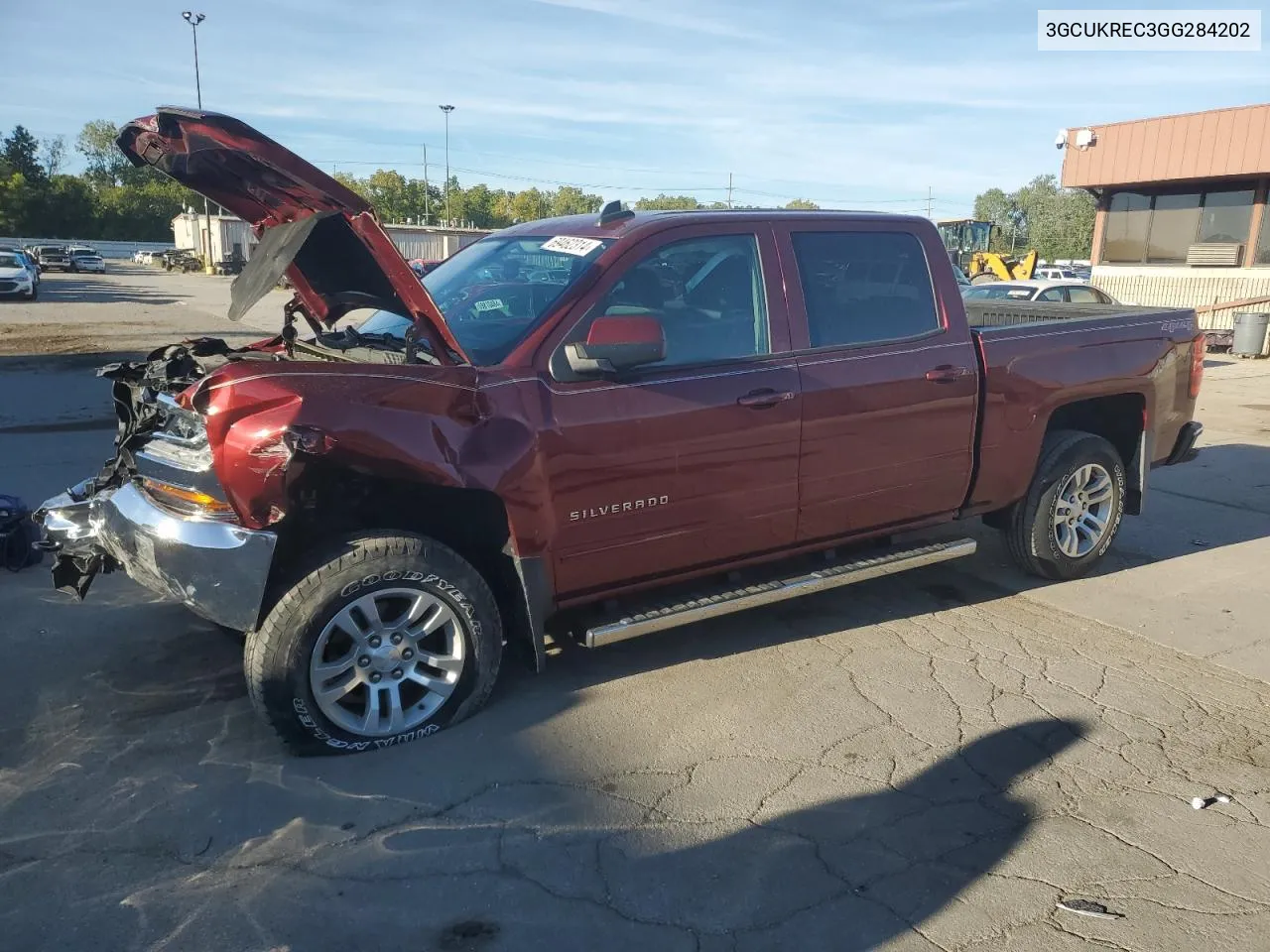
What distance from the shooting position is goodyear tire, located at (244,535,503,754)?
3467 millimetres

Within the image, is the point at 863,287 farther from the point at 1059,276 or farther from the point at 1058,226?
the point at 1058,226

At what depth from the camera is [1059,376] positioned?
5.23 m

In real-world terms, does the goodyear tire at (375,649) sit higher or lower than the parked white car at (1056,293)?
lower

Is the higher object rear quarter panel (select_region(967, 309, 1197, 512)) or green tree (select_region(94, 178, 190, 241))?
green tree (select_region(94, 178, 190, 241))

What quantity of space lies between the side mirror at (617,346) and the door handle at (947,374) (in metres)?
1.65

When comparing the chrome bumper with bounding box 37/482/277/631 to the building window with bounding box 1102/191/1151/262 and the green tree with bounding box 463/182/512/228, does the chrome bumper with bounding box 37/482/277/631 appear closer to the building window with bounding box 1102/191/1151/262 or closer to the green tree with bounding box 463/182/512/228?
the building window with bounding box 1102/191/1151/262

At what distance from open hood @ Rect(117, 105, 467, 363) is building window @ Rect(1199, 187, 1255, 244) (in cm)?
2440

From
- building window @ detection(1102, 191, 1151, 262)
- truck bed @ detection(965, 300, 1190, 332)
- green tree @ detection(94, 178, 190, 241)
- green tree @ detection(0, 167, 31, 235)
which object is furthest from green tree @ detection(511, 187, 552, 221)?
truck bed @ detection(965, 300, 1190, 332)

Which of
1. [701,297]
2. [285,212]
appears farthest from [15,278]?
[701,297]

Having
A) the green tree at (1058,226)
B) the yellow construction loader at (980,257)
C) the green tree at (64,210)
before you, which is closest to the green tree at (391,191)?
the green tree at (64,210)

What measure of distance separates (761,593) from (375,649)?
5.52 feet

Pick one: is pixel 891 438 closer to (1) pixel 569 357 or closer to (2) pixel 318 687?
(1) pixel 569 357

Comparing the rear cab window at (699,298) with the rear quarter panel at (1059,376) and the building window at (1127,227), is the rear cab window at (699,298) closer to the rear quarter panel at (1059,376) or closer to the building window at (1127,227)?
the rear quarter panel at (1059,376)

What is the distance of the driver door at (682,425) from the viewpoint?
12.6 ft
